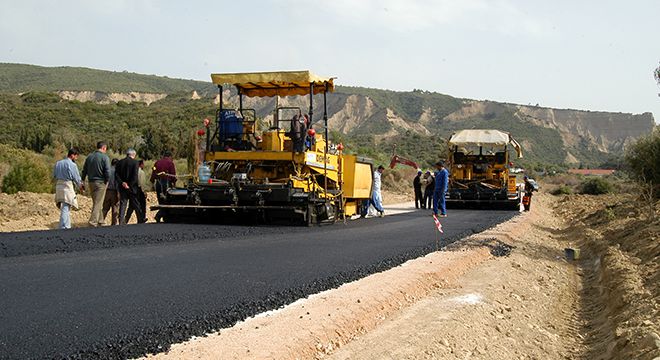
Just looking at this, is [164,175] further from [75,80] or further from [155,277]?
[75,80]

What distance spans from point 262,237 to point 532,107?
400 feet

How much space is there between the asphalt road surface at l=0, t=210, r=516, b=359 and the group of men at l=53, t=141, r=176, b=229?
108cm

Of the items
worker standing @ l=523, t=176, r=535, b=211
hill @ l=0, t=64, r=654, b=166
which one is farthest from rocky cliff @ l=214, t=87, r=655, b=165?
worker standing @ l=523, t=176, r=535, b=211

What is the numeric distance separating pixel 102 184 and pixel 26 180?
28.7 feet

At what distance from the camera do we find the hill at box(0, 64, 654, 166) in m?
40.0

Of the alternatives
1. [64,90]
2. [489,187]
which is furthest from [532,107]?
[489,187]

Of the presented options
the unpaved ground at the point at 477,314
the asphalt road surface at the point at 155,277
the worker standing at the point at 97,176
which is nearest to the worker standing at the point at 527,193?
the unpaved ground at the point at 477,314

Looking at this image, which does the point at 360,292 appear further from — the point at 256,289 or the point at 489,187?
the point at 489,187

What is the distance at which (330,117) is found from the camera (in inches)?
3915

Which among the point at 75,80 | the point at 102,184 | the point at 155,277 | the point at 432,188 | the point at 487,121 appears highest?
the point at 75,80

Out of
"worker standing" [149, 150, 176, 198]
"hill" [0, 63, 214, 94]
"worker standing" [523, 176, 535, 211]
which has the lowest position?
"worker standing" [523, 176, 535, 211]

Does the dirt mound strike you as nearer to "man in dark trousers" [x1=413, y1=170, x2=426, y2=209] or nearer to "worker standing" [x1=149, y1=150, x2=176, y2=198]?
"man in dark trousers" [x1=413, y1=170, x2=426, y2=209]

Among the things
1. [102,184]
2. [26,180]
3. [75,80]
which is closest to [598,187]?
[26,180]

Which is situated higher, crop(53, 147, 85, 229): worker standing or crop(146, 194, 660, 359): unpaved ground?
crop(53, 147, 85, 229): worker standing
